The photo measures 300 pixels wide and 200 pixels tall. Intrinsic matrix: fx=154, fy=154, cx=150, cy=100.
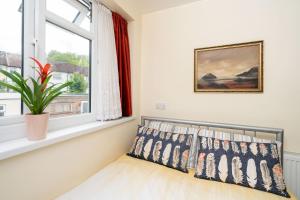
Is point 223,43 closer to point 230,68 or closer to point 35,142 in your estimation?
point 230,68

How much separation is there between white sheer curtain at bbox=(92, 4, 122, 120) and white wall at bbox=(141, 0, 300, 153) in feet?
1.97

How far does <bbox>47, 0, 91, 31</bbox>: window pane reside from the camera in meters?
1.35

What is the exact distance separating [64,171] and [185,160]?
1.07 meters

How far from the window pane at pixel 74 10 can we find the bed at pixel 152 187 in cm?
149

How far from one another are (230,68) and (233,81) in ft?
0.52

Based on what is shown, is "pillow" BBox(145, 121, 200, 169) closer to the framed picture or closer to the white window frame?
the framed picture

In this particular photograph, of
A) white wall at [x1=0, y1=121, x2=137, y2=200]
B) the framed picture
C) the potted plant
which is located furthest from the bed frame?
the potted plant

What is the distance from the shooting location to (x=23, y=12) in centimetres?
115

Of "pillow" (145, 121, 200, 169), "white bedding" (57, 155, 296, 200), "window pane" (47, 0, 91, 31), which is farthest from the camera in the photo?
"pillow" (145, 121, 200, 169)

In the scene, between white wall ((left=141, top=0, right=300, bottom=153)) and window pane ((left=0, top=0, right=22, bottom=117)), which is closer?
window pane ((left=0, top=0, right=22, bottom=117))

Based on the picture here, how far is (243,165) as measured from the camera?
1.31m

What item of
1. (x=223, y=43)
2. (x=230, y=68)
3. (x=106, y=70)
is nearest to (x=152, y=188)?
(x=106, y=70)

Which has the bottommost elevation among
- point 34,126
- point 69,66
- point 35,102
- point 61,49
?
point 34,126

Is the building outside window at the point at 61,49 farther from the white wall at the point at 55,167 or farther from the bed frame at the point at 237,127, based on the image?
the bed frame at the point at 237,127
